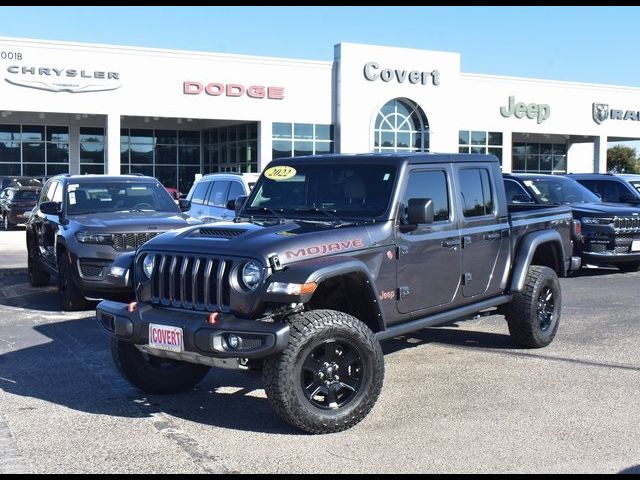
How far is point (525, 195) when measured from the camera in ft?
45.2

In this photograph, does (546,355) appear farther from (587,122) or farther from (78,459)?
(587,122)

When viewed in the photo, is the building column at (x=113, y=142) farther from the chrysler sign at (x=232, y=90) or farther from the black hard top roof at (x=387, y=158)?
the black hard top roof at (x=387, y=158)

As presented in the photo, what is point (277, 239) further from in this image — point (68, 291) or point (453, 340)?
point (68, 291)

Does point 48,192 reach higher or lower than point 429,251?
higher

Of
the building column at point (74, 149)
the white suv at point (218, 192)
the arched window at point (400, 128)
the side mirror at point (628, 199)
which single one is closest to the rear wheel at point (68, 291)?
the white suv at point (218, 192)

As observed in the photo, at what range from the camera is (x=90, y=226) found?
9875 millimetres

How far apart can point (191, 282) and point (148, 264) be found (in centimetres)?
56

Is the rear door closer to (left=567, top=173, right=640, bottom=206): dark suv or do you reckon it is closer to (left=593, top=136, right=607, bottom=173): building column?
(left=567, top=173, right=640, bottom=206): dark suv

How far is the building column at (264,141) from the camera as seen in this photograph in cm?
3522

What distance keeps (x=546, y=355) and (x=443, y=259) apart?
1.84 meters

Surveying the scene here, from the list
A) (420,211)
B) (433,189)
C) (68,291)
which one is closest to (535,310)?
(433,189)

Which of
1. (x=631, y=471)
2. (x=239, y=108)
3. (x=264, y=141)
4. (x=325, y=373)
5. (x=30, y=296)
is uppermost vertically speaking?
(x=239, y=108)

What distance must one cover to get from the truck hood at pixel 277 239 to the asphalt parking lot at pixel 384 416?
1.22m
